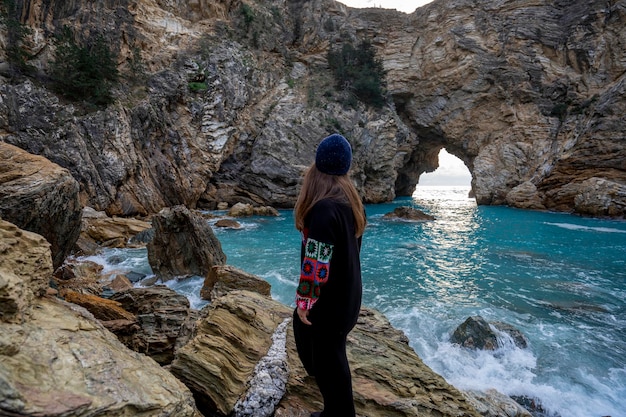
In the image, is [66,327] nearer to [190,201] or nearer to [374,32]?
[190,201]

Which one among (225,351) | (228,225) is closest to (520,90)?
(228,225)

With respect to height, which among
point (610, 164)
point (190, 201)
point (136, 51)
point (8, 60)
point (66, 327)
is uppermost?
point (136, 51)

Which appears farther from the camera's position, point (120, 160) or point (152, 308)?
point (120, 160)

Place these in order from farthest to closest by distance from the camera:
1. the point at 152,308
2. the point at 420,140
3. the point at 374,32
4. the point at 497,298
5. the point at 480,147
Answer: the point at 420,140
the point at 374,32
the point at 480,147
the point at 497,298
the point at 152,308

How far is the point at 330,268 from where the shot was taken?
2.08 m

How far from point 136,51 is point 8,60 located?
8504 millimetres

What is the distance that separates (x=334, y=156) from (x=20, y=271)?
2.38 m

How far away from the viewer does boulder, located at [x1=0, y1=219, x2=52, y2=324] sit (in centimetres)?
175

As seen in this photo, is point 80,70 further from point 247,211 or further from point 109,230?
point 247,211

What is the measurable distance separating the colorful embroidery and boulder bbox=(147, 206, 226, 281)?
7.38 meters

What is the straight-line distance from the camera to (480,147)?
1458 inches

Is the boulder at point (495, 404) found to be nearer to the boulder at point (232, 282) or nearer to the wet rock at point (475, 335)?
the wet rock at point (475, 335)

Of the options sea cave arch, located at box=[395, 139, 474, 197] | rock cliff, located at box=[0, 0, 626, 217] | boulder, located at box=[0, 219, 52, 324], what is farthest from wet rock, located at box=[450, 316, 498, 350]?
sea cave arch, located at box=[395, 139, 474, 197]

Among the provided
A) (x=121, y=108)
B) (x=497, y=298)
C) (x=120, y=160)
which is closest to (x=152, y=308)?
(x=497, y=298)
